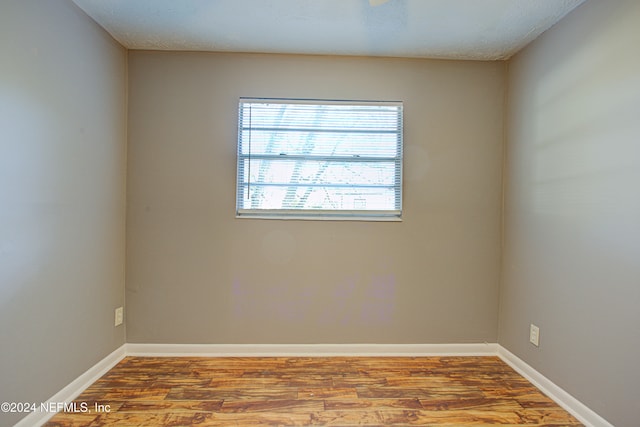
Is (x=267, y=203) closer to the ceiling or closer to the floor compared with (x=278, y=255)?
closer to the ceiling

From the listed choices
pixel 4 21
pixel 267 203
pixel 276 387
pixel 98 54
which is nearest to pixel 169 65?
pixel 98 54

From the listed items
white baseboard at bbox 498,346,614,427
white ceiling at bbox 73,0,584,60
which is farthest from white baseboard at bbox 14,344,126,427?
white baseboard at bbox 498,346,614,427

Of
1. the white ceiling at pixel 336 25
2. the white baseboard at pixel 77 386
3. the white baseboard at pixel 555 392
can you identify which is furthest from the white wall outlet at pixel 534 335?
the white baseboard at pixel 77 386

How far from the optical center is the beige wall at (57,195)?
5.28 ft

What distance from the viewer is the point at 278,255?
8.68 feet

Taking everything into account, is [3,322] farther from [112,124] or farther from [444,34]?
[444,34]

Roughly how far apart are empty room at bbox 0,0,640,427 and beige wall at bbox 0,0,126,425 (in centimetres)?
2

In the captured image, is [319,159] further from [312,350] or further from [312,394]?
[312,394]

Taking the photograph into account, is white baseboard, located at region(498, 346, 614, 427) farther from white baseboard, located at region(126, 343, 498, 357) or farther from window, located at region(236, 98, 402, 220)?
window, located at region(236, 98, 402, 220)

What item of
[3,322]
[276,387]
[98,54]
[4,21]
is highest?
[98,54]

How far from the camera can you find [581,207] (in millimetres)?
1941

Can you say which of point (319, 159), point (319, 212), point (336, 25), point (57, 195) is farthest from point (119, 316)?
point (336, 25)

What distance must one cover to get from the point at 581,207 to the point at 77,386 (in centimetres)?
339

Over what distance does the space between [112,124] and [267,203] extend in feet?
4.33
